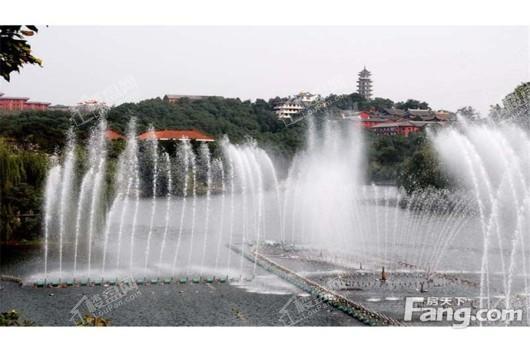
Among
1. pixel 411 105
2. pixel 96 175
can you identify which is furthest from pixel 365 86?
pixel 96 175

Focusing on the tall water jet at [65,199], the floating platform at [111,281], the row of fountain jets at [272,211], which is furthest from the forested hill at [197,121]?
the floating platform at [111,281]

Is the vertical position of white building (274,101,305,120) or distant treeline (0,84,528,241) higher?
white building (274,101,305,120)

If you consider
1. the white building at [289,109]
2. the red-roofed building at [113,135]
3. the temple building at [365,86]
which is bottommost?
the red-roofed building at [113,135]

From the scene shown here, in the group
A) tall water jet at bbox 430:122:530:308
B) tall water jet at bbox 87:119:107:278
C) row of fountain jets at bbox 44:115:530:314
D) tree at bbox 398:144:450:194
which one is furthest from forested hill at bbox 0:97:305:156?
tall water jet at bbox 430:122:530:308

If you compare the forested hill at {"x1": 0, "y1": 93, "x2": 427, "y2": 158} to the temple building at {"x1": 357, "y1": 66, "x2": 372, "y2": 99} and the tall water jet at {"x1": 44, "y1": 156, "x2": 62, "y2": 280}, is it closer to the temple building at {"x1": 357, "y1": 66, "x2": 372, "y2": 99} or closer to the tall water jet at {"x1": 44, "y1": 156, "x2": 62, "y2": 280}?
the temple building at {"x1": 357, "y1": 66, "x2": 372, "y2": 99}

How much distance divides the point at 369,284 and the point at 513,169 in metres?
17.2

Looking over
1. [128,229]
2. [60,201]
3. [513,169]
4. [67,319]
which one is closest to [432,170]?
[513,169]

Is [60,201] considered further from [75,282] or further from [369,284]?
[369,284]

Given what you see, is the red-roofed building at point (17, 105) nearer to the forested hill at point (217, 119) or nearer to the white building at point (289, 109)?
the forested hill at point (217, 119)

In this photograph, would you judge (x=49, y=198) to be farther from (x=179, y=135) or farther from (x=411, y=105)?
(x=411, y=105)

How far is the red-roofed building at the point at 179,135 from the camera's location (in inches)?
2000

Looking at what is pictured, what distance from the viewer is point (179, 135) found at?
53406mm

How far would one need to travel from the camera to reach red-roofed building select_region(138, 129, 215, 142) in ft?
167

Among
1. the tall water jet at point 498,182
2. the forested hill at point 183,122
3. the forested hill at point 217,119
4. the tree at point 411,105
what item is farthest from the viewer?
the tree at point 411,105
